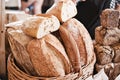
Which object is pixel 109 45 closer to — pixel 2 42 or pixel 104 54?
pixel 104 54

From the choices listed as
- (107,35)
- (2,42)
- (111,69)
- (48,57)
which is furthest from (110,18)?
(2,42)

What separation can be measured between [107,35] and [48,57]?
0.83 ft

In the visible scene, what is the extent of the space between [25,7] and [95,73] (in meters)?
1.44

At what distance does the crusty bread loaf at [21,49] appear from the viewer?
1.99 ft

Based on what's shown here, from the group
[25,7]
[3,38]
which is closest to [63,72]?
[3,38]

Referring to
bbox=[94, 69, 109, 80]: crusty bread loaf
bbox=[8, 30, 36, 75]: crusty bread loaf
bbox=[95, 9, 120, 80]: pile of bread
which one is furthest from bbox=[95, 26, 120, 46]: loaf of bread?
bbox=[8, 30, 36, 75]: crusty bread loaf

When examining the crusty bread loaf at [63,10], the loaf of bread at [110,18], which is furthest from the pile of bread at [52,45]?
the loaf of bread at [110,18]

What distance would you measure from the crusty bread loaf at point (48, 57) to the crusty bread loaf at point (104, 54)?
0.16m

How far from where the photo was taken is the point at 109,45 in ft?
2.53

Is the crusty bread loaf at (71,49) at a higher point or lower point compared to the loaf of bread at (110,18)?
lower

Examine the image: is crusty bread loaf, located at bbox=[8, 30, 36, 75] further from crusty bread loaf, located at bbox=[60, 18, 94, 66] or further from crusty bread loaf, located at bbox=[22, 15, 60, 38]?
crusty bread loaf, located at bbox=[60, 18, 94, 66]

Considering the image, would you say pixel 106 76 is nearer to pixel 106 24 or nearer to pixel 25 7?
pixel 106 24

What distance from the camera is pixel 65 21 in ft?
2.21

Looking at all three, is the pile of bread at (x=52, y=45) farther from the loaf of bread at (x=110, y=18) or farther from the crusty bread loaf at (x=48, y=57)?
the loaf of bread at (x=110, y=18)
